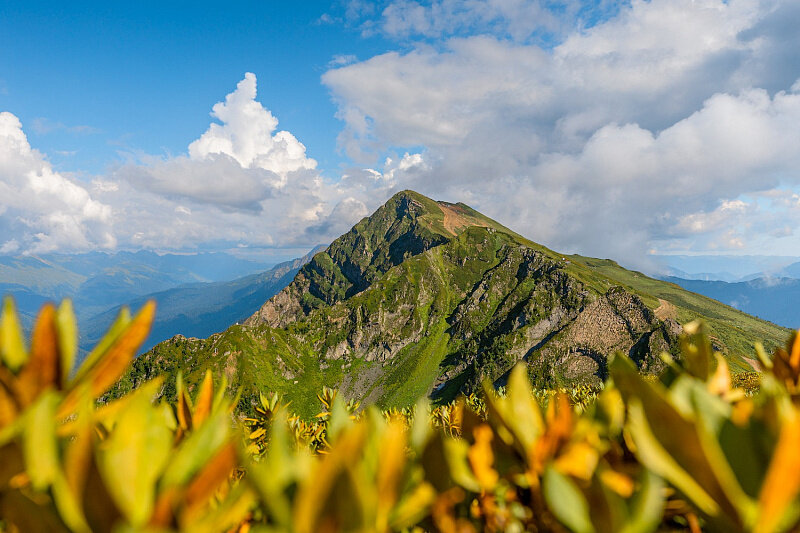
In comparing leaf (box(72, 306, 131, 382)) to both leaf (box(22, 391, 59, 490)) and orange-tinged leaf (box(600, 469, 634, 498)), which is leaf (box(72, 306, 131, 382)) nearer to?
leaf (box(22, 391, 59, 490))

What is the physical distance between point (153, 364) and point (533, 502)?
180 meters

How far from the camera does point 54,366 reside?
1305 millimetres

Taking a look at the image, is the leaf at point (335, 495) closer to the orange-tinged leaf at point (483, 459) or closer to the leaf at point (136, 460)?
the leaf at point (136, 460)

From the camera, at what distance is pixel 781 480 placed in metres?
1.04

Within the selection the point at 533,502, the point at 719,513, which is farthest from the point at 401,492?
the point at 719,513

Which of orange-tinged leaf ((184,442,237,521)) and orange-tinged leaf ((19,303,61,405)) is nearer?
orange-tinged leaf ((184,442,237,521))

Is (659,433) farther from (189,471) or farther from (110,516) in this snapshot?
(110,516)

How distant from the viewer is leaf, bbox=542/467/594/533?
3.73 feet

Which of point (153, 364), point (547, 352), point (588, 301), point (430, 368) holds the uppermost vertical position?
point (588, 301)

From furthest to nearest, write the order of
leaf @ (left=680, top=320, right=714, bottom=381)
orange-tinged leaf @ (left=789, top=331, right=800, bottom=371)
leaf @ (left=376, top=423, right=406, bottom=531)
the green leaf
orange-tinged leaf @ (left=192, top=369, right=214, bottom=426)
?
orange-tinged leaf @ (left=789, top=331, right=800, bottom=371)
leaf @ (left=680, top=320, right=714, bottom=381)
orange-tinged leaf @ (left=192, top=369, right=214, bottom=426)
leaf @ (left=376, top=423, right=406, bottom=531)
the green leaf

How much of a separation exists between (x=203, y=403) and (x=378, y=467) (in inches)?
43.1

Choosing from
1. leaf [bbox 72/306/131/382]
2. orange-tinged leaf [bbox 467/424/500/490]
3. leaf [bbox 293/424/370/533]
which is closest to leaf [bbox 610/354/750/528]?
orange-tinged leaf [bbox 467/424/500/490]

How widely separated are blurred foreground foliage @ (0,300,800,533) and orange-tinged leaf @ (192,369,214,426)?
35cm

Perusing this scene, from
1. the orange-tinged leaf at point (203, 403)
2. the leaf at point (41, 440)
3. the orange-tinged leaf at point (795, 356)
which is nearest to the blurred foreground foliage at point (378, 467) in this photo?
the leaf at point (41, 440)
